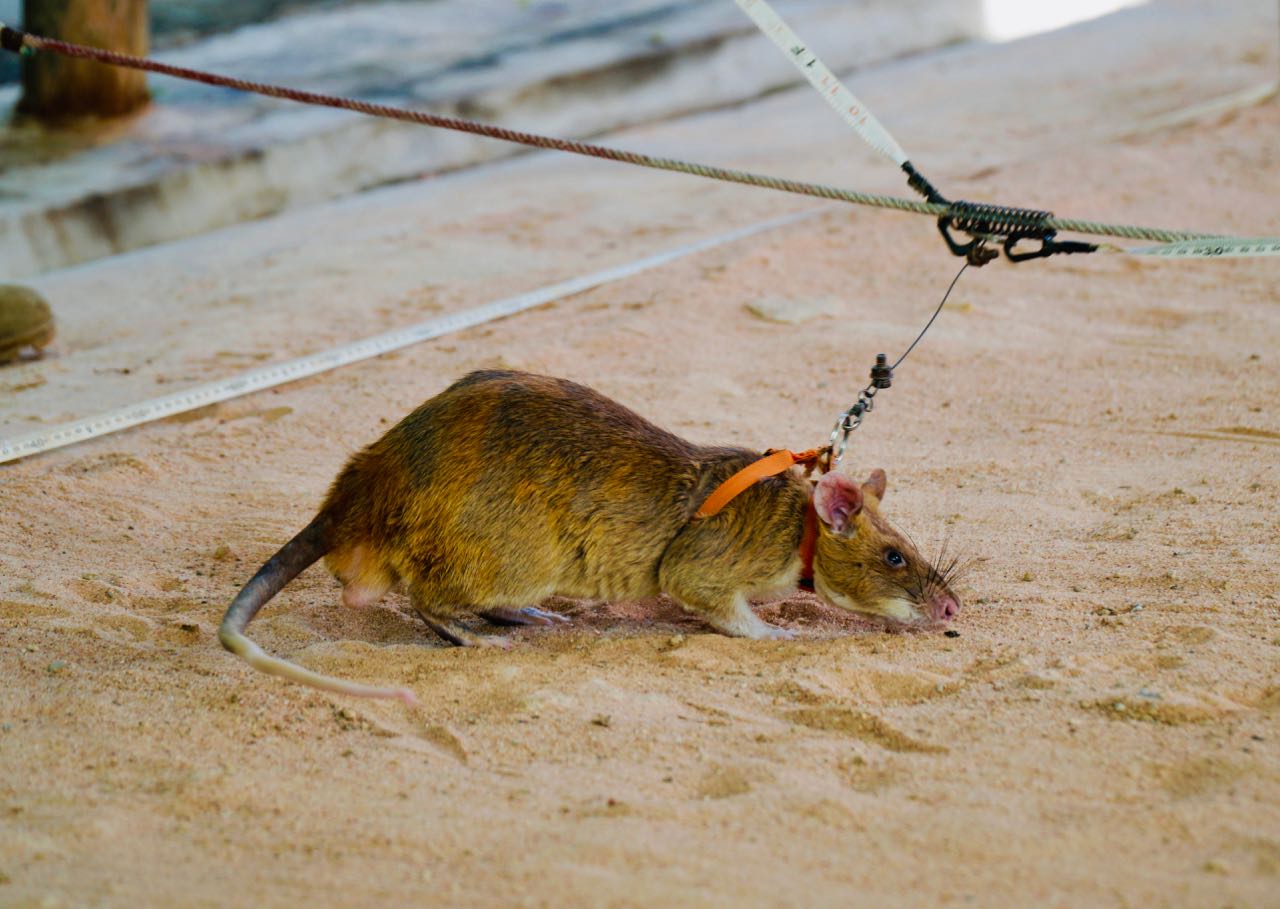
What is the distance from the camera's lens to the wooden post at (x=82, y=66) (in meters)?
10.1

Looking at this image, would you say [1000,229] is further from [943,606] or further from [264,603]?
[264,603]

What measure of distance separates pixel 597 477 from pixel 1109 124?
Answer: 786 centimetres

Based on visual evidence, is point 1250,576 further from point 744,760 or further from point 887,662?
point 744,760

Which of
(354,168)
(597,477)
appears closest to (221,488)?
(597,477)

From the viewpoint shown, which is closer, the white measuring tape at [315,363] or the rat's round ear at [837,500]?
the rat's round ear at [837,500]

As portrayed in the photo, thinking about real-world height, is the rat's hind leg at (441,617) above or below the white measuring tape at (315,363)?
below

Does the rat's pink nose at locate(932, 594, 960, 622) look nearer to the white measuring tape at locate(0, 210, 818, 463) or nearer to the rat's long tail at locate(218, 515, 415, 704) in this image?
the rat's long tail at locate(218, 515, 415, 704)

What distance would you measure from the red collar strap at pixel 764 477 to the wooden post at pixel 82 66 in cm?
772

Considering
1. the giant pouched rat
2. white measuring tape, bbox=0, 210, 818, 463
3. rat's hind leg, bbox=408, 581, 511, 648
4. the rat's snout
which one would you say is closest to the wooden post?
white measuring tape, bbox=0, 210, 818, 463

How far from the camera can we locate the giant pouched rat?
413cm

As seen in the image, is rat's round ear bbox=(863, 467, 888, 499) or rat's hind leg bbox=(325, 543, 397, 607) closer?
rat's hind leg bbox=(325, 543, 397, 607)

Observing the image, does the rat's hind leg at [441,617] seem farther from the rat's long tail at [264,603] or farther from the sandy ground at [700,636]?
the rat's long tail at [264,603]

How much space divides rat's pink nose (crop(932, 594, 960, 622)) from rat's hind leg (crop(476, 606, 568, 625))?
118 centimetres

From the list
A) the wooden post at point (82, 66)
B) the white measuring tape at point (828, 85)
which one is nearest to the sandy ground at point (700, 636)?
the white measuring tape at point (828, 85)
